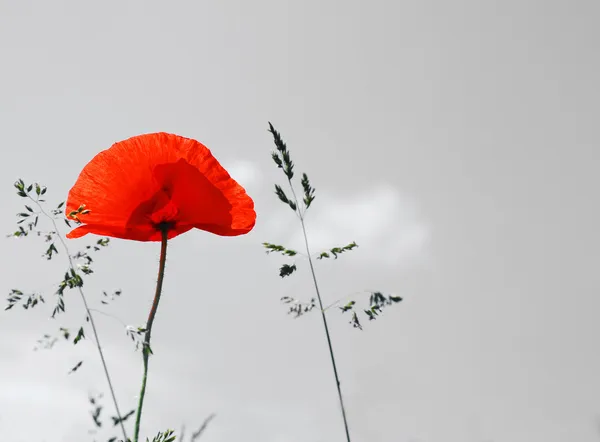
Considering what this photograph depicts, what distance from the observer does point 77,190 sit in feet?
5.59

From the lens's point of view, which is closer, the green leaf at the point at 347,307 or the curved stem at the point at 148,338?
the curved stem at the point at 148,338

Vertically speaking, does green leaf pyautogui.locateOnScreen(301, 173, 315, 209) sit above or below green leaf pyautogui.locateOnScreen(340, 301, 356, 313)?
above

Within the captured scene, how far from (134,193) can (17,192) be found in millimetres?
519

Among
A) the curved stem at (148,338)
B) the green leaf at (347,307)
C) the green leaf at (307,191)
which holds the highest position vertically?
the green leaf at (307,191)

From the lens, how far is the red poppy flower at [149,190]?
166 centimetres

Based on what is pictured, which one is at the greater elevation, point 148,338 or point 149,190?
point 149,190

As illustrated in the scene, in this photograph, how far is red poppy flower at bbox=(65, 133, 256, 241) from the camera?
5.45 ft

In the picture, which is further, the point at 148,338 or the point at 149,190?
the point at 149,190

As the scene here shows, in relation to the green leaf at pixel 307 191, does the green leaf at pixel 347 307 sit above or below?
below

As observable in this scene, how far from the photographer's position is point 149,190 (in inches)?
66.2

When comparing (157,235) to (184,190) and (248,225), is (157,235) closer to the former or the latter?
(184,190)

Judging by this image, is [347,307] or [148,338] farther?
[347,307]

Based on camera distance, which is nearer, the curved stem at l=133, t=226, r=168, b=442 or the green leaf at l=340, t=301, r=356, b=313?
the curved stem at l=133, t=226, r=168, b=442

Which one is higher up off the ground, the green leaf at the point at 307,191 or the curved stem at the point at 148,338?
the green leaf at the point at 307,191
